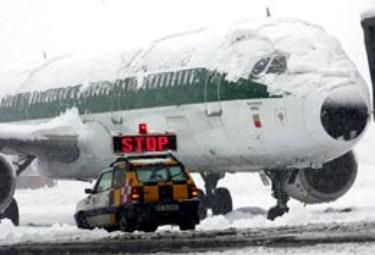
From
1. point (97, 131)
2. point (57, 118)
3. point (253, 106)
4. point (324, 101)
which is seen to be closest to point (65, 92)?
point (57, 118)

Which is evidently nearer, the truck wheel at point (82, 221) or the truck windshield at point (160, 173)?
the truck windshield at point (160, 173)

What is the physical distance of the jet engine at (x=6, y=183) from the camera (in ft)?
82.1

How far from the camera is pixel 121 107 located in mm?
27188

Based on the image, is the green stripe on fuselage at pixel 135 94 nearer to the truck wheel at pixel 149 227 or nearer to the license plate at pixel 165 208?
the license plate at pixel 165 208

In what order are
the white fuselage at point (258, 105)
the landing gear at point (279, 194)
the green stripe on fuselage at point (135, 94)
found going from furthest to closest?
the green stripe on fuselage at point (135, 94) → the landing gear at point (279, 194) → the white fuselage at point (258, 105)

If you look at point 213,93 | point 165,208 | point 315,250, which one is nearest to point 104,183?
point 165,208

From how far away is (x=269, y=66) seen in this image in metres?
23.3

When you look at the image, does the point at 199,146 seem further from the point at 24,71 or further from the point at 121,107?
the point at 24,71

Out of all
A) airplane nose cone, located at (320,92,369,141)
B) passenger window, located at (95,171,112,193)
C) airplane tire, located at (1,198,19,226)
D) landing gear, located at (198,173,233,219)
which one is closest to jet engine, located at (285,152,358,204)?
landing gear, located at (198,173,233,219)

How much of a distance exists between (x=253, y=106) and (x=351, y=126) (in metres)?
2.41

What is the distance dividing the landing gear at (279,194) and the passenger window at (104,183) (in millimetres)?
4311

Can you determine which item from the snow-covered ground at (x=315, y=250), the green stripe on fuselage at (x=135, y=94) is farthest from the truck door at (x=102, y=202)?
the snow-covered ground at (x=315, y=250)

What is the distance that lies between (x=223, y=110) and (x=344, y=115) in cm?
334

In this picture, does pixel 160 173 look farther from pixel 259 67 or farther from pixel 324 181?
pixel 324 181
